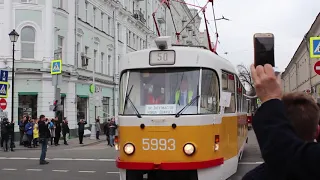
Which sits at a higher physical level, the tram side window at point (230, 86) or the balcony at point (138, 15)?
the balcony at point (138, 15)

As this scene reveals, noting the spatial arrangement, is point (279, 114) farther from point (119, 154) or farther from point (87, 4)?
point (87, 4)

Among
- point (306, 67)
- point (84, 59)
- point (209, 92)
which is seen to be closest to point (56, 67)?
point (84, 59)

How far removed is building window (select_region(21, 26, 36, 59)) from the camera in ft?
92.9

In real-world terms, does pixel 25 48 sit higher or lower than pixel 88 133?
higher

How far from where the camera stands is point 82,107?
34000mm

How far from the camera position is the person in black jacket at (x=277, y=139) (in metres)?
1.72

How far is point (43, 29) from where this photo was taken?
28.6 metres

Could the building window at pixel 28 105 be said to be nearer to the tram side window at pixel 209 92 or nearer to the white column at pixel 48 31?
the white column at pixel 48 31

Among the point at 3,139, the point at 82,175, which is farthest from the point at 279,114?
the point at 3,139

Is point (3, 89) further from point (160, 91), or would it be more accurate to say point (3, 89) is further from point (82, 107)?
point (160, 91)

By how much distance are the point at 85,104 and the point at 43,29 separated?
8200 mm

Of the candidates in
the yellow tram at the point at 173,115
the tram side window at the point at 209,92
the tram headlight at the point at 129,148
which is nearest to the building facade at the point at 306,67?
the tram side window at the point at 209,92

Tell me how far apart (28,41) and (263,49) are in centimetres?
2815

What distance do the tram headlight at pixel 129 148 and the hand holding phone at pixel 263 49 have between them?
5.93 m
